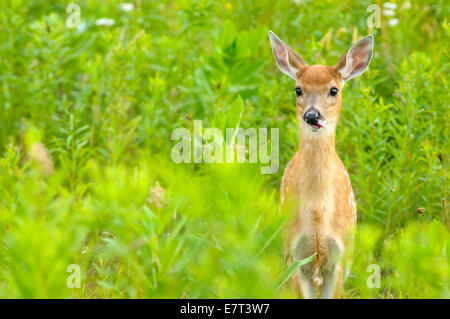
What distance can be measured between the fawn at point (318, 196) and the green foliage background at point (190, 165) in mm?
218

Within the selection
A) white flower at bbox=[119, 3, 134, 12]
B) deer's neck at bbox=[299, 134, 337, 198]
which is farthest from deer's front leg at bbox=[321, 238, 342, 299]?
white flower at bbox=[119, 3, 134, 12]

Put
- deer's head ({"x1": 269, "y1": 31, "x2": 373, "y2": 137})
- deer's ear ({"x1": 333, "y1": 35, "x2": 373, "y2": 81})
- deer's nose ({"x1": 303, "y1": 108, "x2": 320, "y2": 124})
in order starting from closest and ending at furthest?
deer's nose ({"x1": 303, "y1": 108, "x2": 320, "y2": 124}), deer's head ({"x1": 269, "y1": 31, "x2": 373, "y2": 137}), deer's ear ({"x1": 333, "y1": 35, "x2": 373, "y2": 81})

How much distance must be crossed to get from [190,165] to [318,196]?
1.34 metres

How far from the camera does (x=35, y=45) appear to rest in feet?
21.4

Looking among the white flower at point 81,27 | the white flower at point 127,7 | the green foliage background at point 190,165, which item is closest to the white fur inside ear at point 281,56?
the green foliage background at point 190,165

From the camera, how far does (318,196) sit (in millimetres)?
4238

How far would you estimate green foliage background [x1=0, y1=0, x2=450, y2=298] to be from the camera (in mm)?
2986

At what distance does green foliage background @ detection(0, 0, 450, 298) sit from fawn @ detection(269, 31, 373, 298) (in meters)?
0.22

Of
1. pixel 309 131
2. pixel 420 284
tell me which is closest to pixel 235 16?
pixel 309 131

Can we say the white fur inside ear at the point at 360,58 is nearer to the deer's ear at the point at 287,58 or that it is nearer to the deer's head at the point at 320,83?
the deer's head at the point at 320,83

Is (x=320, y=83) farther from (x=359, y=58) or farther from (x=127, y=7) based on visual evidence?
(x=127, y=7)

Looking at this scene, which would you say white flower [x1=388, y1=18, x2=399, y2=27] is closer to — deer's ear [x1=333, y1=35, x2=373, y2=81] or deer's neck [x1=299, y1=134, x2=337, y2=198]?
deer's ear [x1=333, y1=35, x2=373, y2=81]
